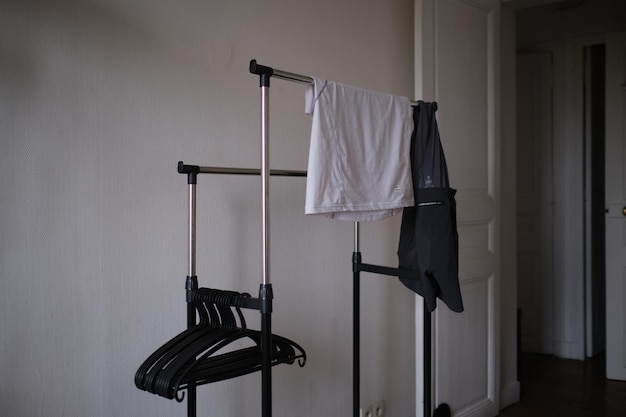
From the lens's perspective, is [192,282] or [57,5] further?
[192,282]

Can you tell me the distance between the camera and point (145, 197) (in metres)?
1.83

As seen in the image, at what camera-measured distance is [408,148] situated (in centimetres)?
190

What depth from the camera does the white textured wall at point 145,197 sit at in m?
1.56

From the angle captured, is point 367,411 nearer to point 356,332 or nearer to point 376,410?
point 376,410

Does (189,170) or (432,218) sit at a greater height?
(189,170)

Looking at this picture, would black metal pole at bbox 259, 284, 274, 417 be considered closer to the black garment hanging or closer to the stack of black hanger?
the stack of black hanger

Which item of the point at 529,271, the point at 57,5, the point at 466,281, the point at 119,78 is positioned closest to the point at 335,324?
the point at 466,281

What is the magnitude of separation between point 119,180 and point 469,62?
6.42 feet

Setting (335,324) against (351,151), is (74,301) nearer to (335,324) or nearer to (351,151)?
(351,151)

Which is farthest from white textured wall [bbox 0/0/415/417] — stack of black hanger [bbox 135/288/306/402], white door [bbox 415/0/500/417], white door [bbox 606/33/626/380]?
white door [bbox 606/33/626/380]

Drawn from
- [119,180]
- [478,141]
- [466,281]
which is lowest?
[466,281]

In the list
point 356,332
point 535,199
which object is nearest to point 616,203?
point 535,199

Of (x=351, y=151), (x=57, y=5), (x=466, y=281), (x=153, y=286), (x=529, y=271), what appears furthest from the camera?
(x=529, y=271)

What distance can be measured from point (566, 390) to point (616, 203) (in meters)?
1.28
